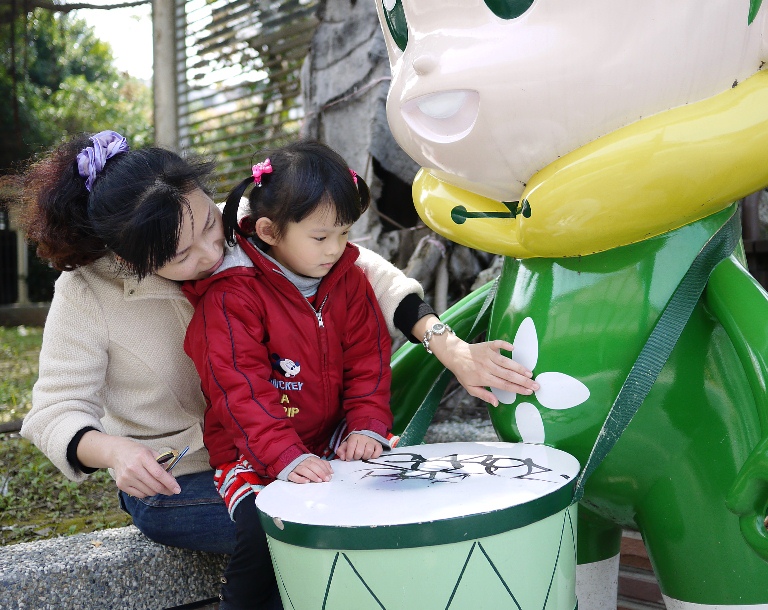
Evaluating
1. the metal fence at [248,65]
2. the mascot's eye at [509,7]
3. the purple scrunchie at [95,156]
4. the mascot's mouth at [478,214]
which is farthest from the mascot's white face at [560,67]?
the metal fence at [248,65]

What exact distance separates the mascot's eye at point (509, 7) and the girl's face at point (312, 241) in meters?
0.44

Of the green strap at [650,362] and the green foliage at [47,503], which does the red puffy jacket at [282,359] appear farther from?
the green foliage at [47,503]

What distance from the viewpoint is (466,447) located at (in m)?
1.36

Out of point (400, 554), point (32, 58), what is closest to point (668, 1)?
point (400, 554)

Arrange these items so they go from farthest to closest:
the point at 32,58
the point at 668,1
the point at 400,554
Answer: the point at 32,58 < the point at 668,1 < the point at 400,554

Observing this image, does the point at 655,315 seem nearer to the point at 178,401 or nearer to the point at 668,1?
the point at 668,1

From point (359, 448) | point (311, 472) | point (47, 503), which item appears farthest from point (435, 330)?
point (47, 503)

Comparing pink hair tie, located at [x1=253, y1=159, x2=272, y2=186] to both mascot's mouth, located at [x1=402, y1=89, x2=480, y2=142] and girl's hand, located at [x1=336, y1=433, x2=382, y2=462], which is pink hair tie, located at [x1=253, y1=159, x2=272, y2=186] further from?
girl's hand, located at [x1=336, y1=433, x2=382, y2=462]

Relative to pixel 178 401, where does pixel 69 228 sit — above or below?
above

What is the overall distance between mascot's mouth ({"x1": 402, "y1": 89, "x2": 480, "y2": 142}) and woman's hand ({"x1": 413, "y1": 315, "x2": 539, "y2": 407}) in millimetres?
351

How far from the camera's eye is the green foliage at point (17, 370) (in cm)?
392

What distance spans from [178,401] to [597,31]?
→ 1072mm

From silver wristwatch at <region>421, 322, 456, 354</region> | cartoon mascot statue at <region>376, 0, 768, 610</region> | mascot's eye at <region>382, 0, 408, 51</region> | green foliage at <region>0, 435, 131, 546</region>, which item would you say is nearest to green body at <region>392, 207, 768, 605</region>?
cartoon mascot statue at <region>376, 0, 768, 610</region>

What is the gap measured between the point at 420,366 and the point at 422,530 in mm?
727
